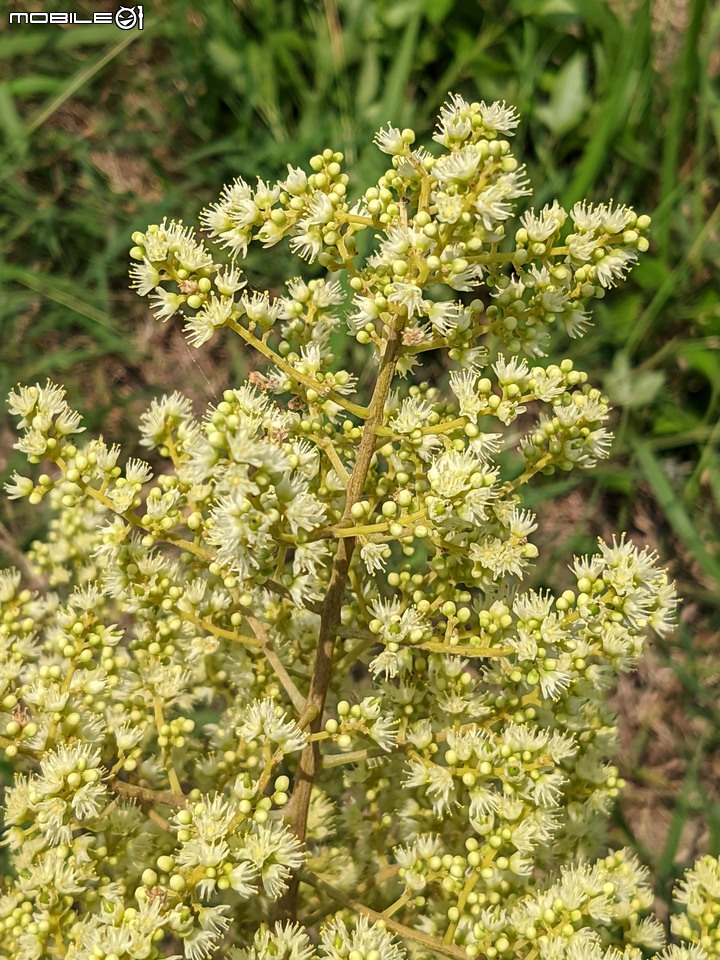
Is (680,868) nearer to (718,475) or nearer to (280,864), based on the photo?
(718,475)

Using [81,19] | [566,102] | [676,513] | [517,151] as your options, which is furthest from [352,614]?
[81,19]

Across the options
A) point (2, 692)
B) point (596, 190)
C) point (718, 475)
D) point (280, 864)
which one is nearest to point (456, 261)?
point (280, 864)

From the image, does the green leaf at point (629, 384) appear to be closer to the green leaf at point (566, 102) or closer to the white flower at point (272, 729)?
the green leaf at point (566, 102)

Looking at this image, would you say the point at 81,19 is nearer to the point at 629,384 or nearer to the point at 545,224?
the point at 629,384

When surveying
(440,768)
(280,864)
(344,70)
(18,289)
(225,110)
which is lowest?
(280,864)

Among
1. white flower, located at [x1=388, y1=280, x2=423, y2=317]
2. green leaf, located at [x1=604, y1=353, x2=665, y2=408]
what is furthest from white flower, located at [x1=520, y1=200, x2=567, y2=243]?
green leaf, located at [x1=604, y1=353, x2=665, y2=408]

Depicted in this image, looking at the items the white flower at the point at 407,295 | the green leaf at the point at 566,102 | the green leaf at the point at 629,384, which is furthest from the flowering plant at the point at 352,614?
the green leaf at the point at 566,102

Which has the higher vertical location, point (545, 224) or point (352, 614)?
point (545, 224)
